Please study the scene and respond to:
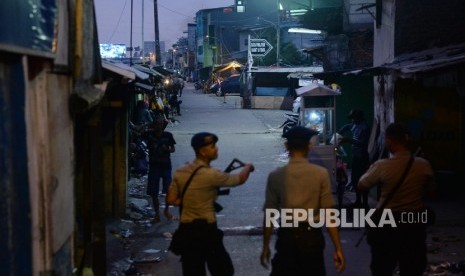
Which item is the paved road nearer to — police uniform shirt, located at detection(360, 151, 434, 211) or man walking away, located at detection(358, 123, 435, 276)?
man walking away, located at detection(358, 123, 435, 276)

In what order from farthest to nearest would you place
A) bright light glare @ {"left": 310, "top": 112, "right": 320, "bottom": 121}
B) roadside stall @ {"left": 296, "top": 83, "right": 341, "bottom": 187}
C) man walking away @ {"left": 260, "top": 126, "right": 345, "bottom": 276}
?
1. bright light glare @ {"left": 310, "top": 112, "right": 320, "bottom": 121}
2. roadside stall @ {"left": 296, "top": 83, "right": 341, "bottom": 187}
3. man walking away @ {"left": 260, "top": 126, "right": 345, "bottom": 276}

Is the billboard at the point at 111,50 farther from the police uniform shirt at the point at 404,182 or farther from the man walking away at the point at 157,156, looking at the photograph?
the police uniform shirt at the point at 404,182

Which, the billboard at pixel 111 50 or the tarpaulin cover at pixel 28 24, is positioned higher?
the billboard at pixel 111 50

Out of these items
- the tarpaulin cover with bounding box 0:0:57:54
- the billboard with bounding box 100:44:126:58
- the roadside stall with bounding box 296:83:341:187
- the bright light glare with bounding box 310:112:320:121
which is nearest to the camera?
the tarpaulin cover with bounding box 0:0:57:54

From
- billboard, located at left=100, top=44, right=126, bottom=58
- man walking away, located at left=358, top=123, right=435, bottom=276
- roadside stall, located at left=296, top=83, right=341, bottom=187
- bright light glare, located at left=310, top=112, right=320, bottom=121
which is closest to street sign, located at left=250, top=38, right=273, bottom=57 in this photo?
billboard, located at left=100, top=44, right=126, bottom=58

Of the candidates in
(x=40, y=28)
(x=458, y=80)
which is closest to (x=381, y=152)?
(x=458, y=80)

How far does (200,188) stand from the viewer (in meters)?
5.73

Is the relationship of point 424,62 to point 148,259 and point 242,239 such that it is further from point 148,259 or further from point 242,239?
point 148,259

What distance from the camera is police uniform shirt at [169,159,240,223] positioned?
226 inches

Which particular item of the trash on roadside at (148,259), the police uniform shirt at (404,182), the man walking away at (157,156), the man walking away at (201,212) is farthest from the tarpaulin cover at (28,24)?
the man walking away at (157,156)

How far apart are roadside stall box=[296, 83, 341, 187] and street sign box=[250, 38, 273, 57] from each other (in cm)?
2759

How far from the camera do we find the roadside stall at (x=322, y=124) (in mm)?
12711

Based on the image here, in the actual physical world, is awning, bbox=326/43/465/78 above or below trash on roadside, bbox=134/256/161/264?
above

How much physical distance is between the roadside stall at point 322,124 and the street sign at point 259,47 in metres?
27.6
